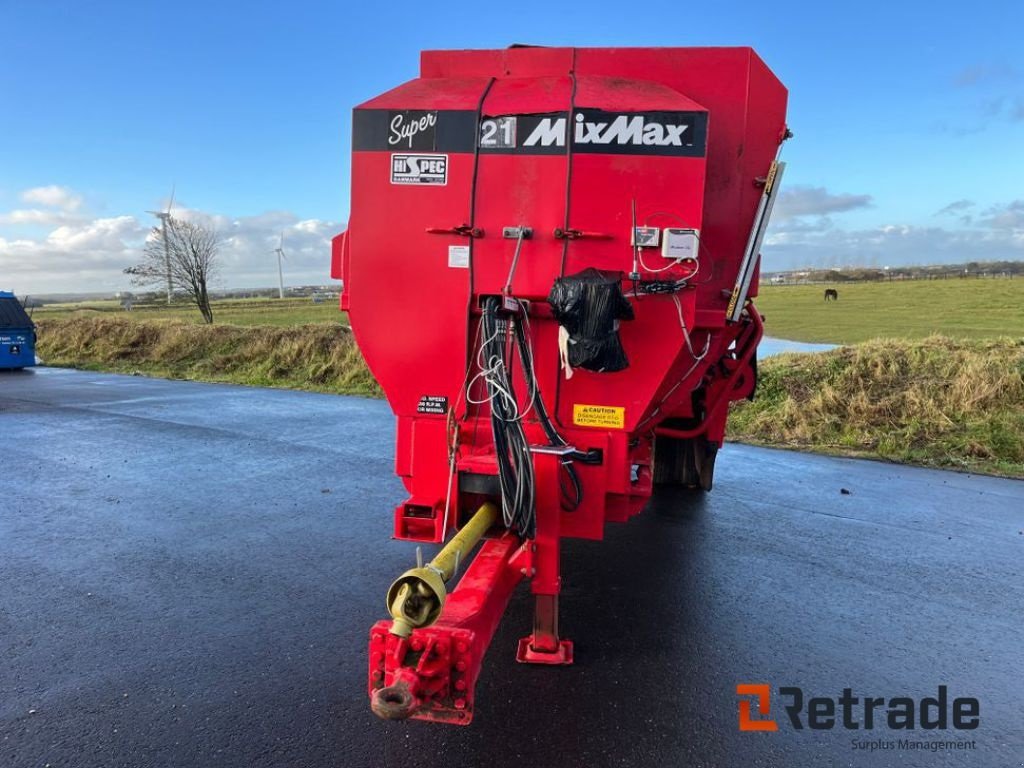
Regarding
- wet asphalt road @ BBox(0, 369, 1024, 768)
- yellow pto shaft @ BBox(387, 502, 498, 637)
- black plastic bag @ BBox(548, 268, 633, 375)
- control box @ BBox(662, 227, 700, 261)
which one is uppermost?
control box @ BBox(662, 227, 700, 261)

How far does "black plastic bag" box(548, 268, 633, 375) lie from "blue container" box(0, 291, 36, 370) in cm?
1722

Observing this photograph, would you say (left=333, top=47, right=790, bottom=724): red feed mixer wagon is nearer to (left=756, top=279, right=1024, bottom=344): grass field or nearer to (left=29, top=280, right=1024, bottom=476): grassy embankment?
(left=29, top=280, right=1024, bottom=476): grassy embankment

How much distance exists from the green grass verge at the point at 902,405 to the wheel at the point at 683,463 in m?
2.52

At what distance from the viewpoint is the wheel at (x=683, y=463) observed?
5941 mm

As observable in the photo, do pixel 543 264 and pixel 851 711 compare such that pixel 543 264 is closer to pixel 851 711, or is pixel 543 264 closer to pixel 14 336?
pixel 851 711

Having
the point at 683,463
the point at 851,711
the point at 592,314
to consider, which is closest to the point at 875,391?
the point at 683,463

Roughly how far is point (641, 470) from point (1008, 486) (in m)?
4.64

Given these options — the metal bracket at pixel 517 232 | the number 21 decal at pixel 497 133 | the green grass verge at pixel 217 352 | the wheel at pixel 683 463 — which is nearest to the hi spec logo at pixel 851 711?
the metal bracket at pixel 517 232

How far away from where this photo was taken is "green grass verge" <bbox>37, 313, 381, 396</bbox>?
1402 centimetres

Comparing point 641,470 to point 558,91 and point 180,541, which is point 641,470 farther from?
point 180,541

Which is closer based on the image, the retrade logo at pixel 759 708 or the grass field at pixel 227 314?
the retrade logo at pixel 759 708

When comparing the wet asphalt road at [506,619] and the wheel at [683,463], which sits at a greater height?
the wheel at [683,463]

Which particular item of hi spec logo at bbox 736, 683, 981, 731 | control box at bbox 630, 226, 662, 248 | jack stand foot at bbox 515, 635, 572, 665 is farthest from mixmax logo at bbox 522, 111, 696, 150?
hi spec logo at bbox 736, 683, 981, 731

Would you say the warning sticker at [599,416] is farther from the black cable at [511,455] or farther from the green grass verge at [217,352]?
the green grass verge at [217,352]
